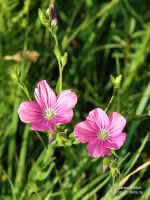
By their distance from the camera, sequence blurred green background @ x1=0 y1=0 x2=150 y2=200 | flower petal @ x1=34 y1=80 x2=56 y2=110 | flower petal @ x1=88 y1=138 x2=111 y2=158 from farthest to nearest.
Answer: blurred green background @ x1=0 y1=0 x2=150 y2=200 → flower petal @ x1=34 y1=80 x2=56 y2=110 → flower petal @ x1=88 y1=138 x2=111 y2=158

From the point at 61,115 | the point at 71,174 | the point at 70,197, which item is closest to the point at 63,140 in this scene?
the point at 61,115

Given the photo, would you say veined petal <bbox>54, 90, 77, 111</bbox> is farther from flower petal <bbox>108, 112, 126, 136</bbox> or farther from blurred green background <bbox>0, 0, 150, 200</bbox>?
blurred green background <bbox>0, 0, 150, 200</bbox>

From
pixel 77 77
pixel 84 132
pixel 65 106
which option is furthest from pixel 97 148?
pixel 77 77

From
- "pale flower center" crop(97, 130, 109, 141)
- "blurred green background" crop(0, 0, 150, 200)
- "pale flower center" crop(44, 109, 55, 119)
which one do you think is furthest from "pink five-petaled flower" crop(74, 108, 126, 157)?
"blurred green background" crop(0, 0, 150, 200)

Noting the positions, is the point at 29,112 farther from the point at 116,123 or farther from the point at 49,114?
the point at 116,123

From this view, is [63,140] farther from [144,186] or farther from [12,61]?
[12,61]

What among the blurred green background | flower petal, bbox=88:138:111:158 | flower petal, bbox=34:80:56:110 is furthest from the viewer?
the blurred green background
